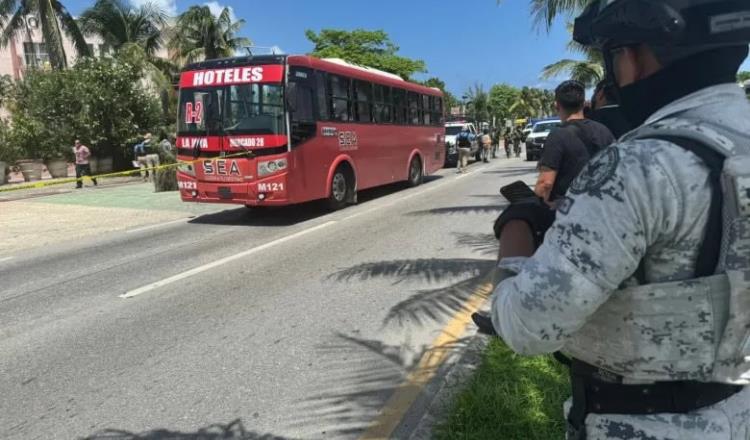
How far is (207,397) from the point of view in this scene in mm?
3779

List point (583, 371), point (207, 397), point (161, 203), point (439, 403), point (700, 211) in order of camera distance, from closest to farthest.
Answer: point (700, 211) → point (583, 371) → point (439, 403) → point (207, 397) → point (161, 203)

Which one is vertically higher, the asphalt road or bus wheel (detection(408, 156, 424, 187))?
bus wheel (detection(408, 156, 424, 187))

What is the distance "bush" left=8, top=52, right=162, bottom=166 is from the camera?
2475 cm

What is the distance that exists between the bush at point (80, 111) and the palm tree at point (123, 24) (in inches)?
379

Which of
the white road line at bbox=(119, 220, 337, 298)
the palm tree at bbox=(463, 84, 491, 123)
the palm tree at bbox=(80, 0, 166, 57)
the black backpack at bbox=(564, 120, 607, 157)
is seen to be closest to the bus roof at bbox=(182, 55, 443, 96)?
the white road line at bbox=(119, 220, 337, 298)

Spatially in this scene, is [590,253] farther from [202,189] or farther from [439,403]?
[202,189]

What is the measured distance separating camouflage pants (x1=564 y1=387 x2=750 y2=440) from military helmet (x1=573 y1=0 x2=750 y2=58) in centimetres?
76

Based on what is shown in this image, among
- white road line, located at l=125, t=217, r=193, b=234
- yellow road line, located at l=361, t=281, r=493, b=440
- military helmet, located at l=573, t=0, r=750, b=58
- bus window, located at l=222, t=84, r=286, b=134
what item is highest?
bus window, located at l=222, t=84, r=286, b=134

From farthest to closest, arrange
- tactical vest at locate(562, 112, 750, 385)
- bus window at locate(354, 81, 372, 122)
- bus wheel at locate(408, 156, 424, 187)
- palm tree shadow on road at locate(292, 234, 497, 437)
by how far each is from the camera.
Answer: bus wheel at locate(408, 156, 424, 187)
bus window at locate(354, 81, 372, 122)
palm tree shadow on road at locate(292, 234, 497, 437)
tactical vest at locate(562, 112, 750, 385)

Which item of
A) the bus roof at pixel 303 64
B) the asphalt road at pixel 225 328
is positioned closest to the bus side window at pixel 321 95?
the bus roof at pixel 303 64

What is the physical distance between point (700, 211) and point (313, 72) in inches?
422

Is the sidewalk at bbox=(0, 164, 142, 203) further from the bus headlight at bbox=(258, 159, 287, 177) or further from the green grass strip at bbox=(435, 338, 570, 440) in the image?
the green grass strip at bbox=(435, 338, 570, 440)

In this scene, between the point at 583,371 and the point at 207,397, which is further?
the point at 207,397

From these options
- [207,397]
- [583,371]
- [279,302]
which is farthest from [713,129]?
[279,302]
